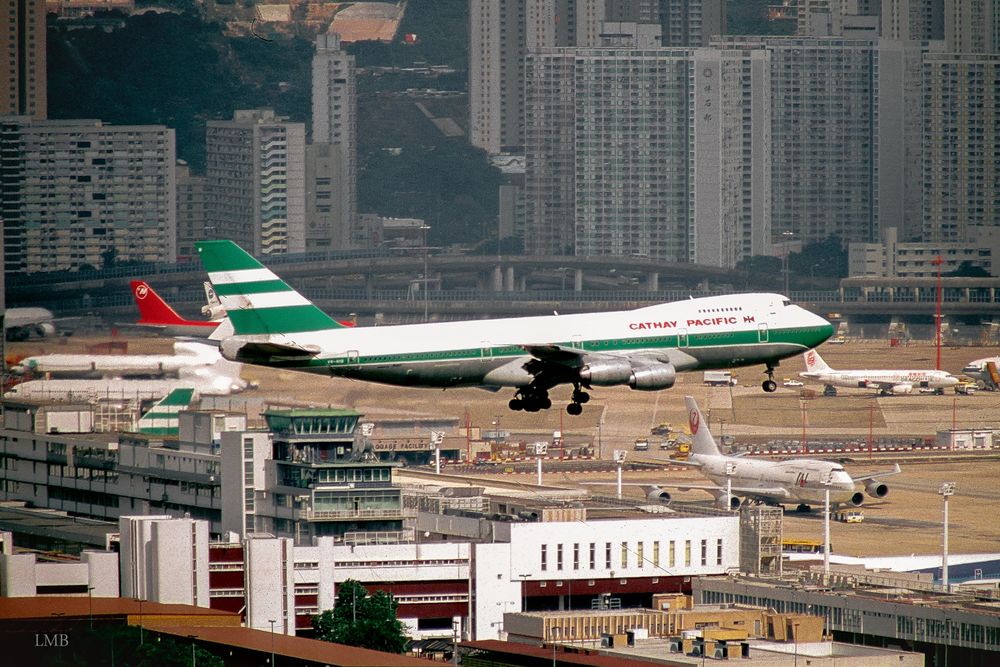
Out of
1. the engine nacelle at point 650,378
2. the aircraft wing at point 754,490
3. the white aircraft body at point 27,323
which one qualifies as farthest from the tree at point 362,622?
the white aircraft body at point 27,323

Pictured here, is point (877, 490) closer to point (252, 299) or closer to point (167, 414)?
point (167, 414)

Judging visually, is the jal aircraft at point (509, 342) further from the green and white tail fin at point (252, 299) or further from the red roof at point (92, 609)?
the red roof at point (92, 609)

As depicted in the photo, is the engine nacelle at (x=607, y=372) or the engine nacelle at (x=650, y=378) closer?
the engine nacelle at (x=650, y=378)

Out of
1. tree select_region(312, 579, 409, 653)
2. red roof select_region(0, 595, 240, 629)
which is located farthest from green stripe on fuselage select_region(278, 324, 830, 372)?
tree select_region(312, 579, 409, 653)

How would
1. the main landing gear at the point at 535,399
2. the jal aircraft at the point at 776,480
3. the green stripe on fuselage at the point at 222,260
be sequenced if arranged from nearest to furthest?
1. the green stripe on fuselage at the point at 222,260
2. the main landing gear at the point at 535,399
3. the jal aircraft at the point at 776,480

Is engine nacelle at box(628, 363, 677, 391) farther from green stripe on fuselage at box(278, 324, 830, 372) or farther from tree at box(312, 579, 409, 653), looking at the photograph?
tree at box(312, 579, 409, 653)

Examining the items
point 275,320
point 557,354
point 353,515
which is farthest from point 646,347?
point 353,515
